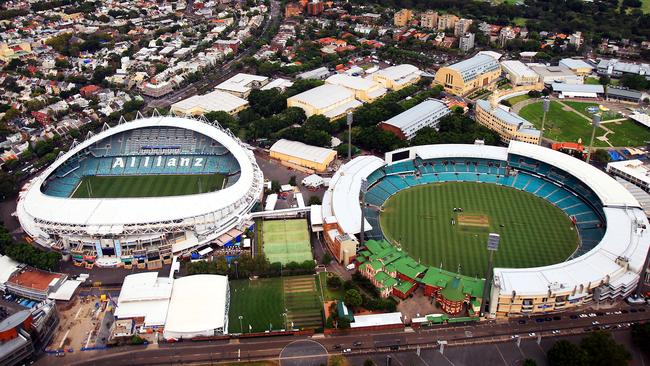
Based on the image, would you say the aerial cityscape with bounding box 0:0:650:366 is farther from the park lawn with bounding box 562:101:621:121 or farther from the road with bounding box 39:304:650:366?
the park lawn with bounding box 562:101:621:121

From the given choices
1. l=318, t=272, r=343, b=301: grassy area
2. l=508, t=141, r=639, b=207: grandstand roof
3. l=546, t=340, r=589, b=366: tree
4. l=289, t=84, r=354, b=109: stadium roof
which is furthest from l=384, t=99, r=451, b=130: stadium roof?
l=546, t=340, r=589, b=366: tree

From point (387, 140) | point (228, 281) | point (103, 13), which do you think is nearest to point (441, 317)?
point (228, 281)

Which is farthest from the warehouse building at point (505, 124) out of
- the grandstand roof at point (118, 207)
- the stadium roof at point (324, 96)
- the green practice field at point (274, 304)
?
the green practice field at point (274, 304)

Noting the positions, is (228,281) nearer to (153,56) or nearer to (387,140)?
(387,140)

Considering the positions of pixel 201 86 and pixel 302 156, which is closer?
pixel 302 156

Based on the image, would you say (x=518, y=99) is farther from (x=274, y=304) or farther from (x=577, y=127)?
(x=274, y=304)

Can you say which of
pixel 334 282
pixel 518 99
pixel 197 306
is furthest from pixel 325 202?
pixel 518 99
